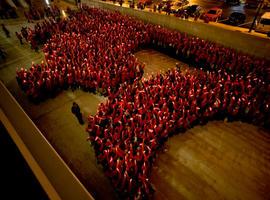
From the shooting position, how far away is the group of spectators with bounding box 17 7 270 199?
6.15 metres

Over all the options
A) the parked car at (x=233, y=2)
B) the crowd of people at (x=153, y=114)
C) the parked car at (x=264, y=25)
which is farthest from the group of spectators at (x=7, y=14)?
the parked car at (x=233, y=2)

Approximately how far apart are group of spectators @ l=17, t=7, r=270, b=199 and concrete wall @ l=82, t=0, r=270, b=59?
0.84m

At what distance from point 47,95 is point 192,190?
7492 millimetres

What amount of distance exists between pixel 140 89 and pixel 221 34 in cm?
777

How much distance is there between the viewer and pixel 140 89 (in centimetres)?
884

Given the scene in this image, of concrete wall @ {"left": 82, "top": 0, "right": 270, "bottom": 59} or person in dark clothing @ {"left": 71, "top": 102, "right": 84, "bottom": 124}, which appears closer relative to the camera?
person in dark clothing @ {"left": 71, "top": 102, "right": 84, "bottom": 124}

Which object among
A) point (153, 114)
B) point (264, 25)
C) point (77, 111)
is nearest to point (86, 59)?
point (77, 111)

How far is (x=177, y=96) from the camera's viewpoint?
8.45 m

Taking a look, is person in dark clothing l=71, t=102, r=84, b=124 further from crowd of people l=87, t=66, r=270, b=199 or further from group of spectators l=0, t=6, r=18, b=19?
group of spectators l=0, t=6, r=18, b=19

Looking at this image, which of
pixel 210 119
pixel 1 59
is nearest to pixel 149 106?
pixel 210 119

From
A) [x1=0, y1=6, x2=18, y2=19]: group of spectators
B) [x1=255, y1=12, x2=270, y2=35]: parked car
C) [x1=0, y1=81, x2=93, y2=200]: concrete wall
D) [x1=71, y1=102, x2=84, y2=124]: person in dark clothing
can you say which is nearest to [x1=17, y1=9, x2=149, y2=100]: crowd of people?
[x1=71, y1=102, x2=84, y2=124]: person in dark clothing

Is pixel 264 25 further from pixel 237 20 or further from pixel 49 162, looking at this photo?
pixel 49 162

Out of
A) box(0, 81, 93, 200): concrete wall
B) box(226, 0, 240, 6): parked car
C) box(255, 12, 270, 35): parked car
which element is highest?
box(0, 81, 93, 200): concrete wall

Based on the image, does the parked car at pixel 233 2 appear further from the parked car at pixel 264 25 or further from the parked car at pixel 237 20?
the parked car at pixel 264 25
